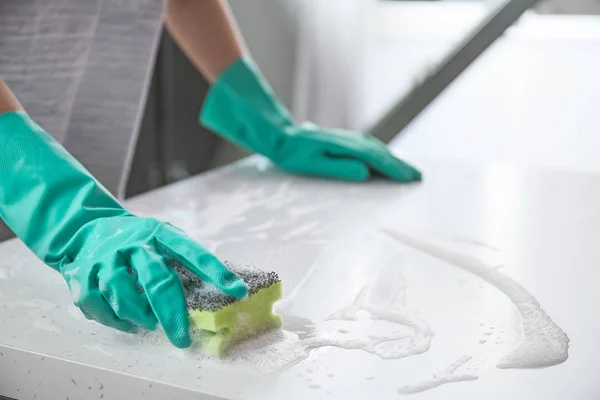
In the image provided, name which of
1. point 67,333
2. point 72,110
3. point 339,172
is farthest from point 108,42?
point 67,333

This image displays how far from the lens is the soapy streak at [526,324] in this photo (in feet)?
2.14

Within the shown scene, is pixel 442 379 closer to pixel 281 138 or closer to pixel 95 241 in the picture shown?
pixel 95 241

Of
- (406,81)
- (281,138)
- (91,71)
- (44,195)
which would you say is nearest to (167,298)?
(44,195)

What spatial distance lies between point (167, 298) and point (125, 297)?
4 cm

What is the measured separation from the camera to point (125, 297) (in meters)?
0.66

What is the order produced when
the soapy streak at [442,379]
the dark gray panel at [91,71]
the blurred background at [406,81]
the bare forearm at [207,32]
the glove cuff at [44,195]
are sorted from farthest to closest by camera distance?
the blurred background at [406,81] < the bare forearm at [207,32] < the dark gray panel at [91,71] < the glove cuff at [44,195] < the soapy streak at [442,379]

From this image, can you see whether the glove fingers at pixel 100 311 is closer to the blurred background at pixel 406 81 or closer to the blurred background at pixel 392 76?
the blurred background at pixel 406 81

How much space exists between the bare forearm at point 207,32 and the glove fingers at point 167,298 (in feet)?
2.39

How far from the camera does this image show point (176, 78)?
7.10ft

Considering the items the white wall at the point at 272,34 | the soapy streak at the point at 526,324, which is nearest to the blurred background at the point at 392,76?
the white wall at the point at 272,34

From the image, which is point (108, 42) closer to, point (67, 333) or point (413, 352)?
point (67, 333)

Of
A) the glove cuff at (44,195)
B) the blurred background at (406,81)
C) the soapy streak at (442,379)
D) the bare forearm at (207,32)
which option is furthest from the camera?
the blurred background at (406,81)

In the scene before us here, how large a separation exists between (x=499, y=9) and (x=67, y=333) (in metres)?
1.51

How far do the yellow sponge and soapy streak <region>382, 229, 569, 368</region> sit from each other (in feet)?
0.75
